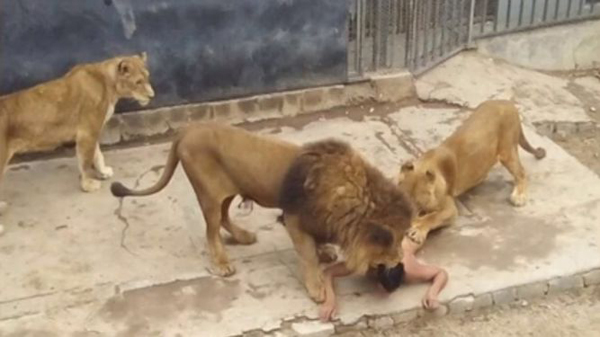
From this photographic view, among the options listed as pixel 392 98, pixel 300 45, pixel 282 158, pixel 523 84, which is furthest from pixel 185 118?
pixel 523 84

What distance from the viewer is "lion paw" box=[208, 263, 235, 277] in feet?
21.0

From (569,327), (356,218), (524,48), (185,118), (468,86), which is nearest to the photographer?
(356,218)

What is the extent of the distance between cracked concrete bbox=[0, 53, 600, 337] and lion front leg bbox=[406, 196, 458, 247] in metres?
0.07

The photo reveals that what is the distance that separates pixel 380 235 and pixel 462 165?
1448mm

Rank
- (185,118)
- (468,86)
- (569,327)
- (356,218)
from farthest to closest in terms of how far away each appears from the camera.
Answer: (468,86) → (185,118) → (569,327) → (356,218)

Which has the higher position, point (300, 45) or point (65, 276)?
point (300, 45)

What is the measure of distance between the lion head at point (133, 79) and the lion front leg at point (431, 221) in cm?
213

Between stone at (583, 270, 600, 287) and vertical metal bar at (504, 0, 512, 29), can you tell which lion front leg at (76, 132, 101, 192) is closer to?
stone at (583, 270, 600, 287)

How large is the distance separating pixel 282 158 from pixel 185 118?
2.24 metres

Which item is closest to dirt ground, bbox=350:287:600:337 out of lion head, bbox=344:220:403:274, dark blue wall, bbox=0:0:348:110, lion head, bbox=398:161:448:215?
lion head, bbox=344:220:403:274

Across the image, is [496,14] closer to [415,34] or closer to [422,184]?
[415,34]

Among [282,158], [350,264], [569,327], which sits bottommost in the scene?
[569,327]

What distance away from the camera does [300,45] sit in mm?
8328

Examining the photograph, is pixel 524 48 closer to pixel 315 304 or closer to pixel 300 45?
pixel 300 45
